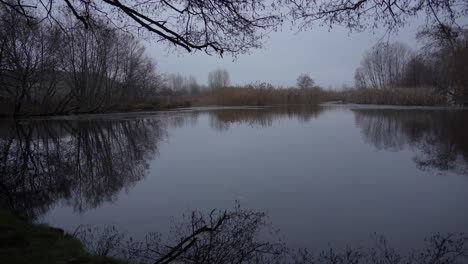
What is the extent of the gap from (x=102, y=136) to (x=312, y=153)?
8673 mm

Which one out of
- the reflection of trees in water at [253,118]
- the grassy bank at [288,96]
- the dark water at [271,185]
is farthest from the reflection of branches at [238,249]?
the grassy bank at [288,96]

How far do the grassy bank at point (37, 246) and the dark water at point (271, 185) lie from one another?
2.18ft

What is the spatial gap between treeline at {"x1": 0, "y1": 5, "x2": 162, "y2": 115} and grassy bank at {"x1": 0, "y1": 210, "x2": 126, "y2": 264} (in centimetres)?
1449

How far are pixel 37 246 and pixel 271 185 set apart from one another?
3649 mm

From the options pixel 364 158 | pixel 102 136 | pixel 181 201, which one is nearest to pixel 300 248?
pixel 181 201

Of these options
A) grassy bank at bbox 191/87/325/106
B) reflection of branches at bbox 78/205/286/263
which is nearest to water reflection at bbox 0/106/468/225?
reflection of branches at bbox 78/205/286/263

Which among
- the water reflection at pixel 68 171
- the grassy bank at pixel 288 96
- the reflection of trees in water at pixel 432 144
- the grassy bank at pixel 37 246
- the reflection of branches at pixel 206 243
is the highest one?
the grassy bank at pixel 288 96

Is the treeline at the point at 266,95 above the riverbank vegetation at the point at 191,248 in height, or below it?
above

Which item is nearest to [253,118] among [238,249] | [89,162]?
[89,162]

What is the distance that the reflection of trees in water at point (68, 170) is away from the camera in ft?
17.5

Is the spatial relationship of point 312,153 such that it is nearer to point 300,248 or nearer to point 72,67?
point 300,248

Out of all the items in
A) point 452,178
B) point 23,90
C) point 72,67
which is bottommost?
point 452,178

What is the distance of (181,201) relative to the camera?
5.07 metres

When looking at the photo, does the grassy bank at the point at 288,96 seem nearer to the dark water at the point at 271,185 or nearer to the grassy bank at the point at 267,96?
the grassy bank at the point at 267,96
